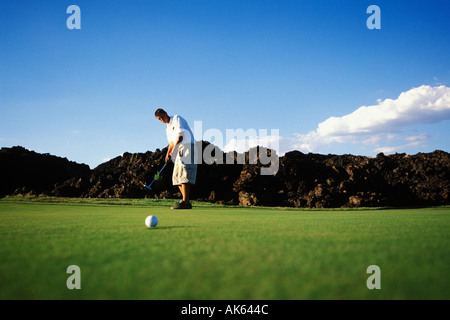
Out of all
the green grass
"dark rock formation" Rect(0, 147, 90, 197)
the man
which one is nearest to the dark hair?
the man

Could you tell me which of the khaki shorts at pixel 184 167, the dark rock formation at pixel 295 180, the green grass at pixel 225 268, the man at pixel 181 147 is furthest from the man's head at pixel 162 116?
the dark rock formation at pixel 295 180

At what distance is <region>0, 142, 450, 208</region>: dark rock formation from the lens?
61.1 feet

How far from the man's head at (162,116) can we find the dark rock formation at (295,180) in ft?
33.5

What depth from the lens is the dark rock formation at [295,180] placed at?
18609mm

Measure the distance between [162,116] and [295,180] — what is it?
13716 millimetres

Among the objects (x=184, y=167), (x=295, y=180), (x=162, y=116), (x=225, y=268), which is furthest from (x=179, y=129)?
(x=295, y=180)

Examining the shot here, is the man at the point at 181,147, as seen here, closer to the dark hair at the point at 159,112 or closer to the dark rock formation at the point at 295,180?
the dark hair at the point at 159,112

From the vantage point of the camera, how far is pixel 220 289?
1.33 metres

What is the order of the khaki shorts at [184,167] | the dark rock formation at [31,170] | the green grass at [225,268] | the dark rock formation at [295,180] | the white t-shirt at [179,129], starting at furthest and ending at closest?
the dark rock formation at [31,170] < the dark rock formation at [295,180] < the khaki shorts at [184,167] < the white t-shirt at [179,129] < the green grass at [225,268]

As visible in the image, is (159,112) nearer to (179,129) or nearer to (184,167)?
(179,129)

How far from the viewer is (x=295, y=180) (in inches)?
782

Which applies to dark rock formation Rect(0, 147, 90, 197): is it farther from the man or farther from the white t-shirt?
the white t-shirt
